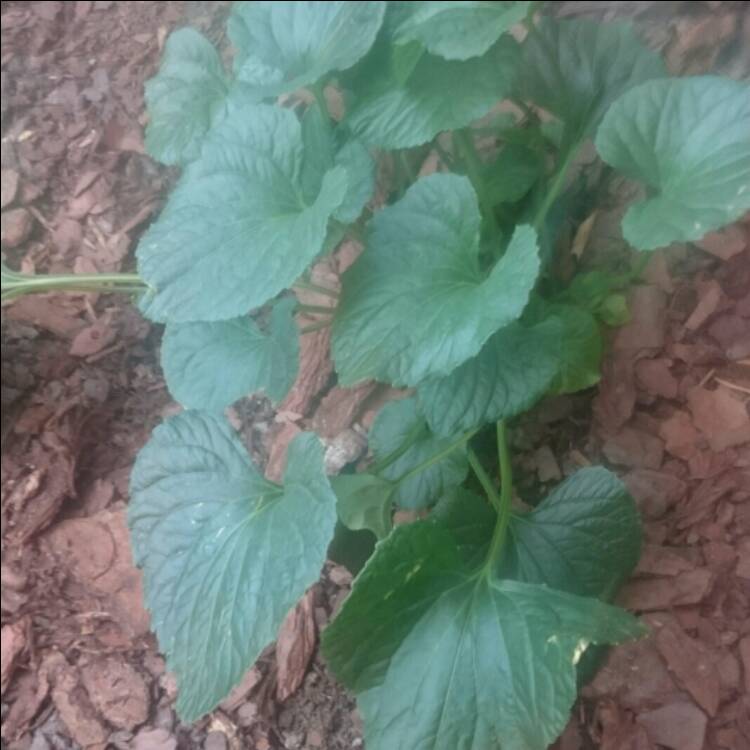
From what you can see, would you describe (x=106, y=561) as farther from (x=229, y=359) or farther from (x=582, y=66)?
(x=582, y=66)

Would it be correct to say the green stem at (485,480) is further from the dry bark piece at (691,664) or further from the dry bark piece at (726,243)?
the dry bark piece at (726,243)

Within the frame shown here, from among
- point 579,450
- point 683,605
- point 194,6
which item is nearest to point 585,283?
point 579,450

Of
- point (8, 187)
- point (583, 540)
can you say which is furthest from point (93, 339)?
point (583, 540)

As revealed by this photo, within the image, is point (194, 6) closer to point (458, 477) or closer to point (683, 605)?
point (458, 477)

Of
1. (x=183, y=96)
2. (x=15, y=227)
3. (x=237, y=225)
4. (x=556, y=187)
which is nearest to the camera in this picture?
(x=237, y=225)

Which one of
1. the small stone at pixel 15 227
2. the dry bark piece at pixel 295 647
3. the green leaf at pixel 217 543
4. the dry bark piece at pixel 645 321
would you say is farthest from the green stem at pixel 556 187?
the small stone at pixel 15 227

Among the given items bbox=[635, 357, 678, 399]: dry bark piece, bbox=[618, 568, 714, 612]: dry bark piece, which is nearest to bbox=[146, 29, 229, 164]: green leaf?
bbox=[635, 357, 678, 399]: dry bark piece

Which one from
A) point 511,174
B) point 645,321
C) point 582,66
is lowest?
point 645,321

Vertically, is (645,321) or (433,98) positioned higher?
(433,98)
